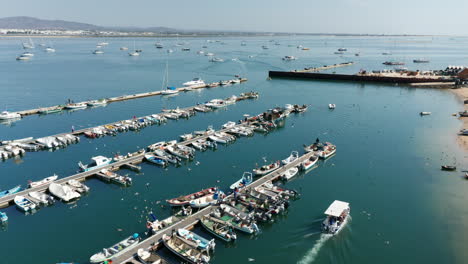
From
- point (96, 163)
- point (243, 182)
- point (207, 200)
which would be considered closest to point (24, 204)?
point (96, 163)

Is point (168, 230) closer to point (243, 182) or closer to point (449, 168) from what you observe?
point (243, 182)

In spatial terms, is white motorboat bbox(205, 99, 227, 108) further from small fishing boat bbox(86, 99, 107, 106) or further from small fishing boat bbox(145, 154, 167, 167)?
small fishing boat bbox(145, 154, 167, 167)

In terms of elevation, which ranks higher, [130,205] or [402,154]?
[402,154]

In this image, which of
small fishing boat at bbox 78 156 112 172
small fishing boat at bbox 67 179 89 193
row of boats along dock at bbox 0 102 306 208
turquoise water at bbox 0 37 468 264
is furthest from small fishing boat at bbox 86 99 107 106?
small fishing boat at bbox 67 179 89 193

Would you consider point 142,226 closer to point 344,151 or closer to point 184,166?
point 184,166

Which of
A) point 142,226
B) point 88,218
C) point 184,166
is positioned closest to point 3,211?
point 88,218
